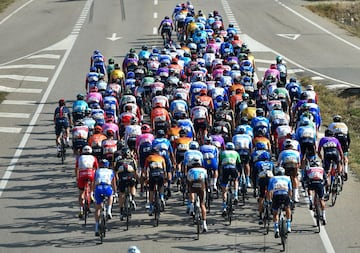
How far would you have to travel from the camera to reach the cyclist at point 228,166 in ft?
86.6

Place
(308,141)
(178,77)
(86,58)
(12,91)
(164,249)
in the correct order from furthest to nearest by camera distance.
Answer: (86,58)
(12,91)
(178,77)
(308,141)
(164,249)

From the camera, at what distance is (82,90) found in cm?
4309

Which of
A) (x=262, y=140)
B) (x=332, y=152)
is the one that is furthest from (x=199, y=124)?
(x=332, y=152)

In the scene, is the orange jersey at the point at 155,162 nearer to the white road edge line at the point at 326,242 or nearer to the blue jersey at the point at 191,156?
the blue jersey at the point at 191,156

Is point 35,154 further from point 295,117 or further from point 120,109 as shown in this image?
Answer: point 295,117

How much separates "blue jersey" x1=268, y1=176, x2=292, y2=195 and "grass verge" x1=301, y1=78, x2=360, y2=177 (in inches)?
380

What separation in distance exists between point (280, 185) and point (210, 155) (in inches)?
124

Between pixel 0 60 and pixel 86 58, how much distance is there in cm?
444

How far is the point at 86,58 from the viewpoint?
50.5 metres

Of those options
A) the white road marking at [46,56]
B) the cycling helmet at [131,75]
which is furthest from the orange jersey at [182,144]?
the white road marking at [46,56]

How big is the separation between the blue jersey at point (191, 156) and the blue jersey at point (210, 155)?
0.76 metres

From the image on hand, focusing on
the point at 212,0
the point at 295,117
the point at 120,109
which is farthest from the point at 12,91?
the point at 212,0

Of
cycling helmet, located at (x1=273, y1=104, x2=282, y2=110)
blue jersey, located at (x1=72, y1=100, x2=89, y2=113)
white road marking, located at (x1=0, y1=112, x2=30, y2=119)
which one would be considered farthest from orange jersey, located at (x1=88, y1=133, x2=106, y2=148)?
white road marking, located at (x1=0, y1=112, x2=30, y2=119)

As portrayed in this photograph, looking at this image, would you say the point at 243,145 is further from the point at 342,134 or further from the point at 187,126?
the point at 342,134
